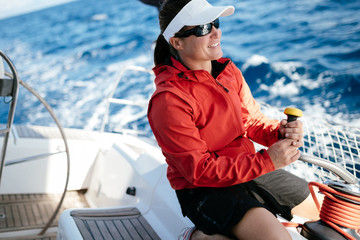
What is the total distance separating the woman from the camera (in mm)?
1050

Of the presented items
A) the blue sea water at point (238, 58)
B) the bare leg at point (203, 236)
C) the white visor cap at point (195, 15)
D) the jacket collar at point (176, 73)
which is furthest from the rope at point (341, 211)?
the blue sea water at point (238, 58)

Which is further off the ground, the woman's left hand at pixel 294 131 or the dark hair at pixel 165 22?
the dark hair at pixel 165 22

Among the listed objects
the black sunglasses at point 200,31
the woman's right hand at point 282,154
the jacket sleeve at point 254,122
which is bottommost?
the jacket sleeve at point 254,122

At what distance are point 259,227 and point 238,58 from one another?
26.1 ft

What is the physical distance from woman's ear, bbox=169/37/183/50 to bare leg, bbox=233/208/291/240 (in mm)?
543

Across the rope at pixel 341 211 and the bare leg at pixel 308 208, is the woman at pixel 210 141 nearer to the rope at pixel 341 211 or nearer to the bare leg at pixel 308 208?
the bare leg at pixel 308 208

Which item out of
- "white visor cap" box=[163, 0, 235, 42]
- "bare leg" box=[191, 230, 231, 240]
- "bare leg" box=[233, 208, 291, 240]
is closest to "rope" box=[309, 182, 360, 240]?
"bare leg" box=[233, 208, 291, 240]

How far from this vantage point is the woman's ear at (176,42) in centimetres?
121

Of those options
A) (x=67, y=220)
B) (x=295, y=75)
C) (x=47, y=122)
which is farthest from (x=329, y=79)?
(x=47, y=122)

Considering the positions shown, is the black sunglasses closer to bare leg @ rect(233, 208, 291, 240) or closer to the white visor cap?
the white visor cap

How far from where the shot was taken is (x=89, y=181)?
2717 millimetres

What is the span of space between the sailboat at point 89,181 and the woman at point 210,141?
0.15 m

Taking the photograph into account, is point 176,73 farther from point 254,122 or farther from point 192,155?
point 254,122

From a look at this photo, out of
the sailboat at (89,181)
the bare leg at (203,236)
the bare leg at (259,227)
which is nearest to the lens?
the bare leg at (259,227)
